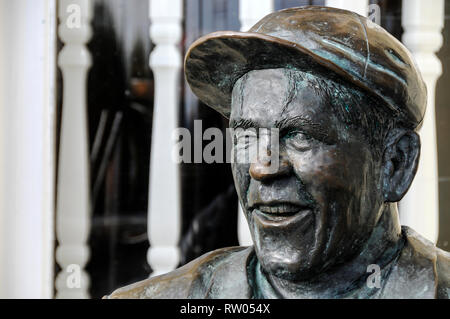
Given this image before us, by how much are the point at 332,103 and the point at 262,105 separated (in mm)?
125

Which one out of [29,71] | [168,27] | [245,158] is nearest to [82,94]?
[29,71]

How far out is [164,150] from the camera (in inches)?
102

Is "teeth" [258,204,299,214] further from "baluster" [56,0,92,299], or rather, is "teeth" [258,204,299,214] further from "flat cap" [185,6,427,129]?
"baluster" [56,0,92,299]

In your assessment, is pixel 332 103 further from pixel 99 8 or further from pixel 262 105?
pixel 99 8

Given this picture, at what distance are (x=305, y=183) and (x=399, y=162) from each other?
215mm

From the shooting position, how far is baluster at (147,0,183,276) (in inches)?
100

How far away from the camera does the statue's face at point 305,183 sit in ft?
4.72

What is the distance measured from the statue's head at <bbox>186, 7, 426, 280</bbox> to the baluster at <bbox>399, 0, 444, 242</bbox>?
1.02m

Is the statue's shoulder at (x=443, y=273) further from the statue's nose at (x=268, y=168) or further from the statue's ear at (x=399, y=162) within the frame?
the statue's nose at (x=268, y=168)

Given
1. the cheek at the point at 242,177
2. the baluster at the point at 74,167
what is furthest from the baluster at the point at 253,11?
the cheek at the point at 242,177

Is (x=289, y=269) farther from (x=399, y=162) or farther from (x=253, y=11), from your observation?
(x=253, y=11)

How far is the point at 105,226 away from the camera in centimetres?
271

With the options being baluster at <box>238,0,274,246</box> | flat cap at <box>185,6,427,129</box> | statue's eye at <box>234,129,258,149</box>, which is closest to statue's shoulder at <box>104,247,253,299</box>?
statue's eye at <box>234,129,258,149</box>

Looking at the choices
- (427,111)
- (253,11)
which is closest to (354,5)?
(253,11)
